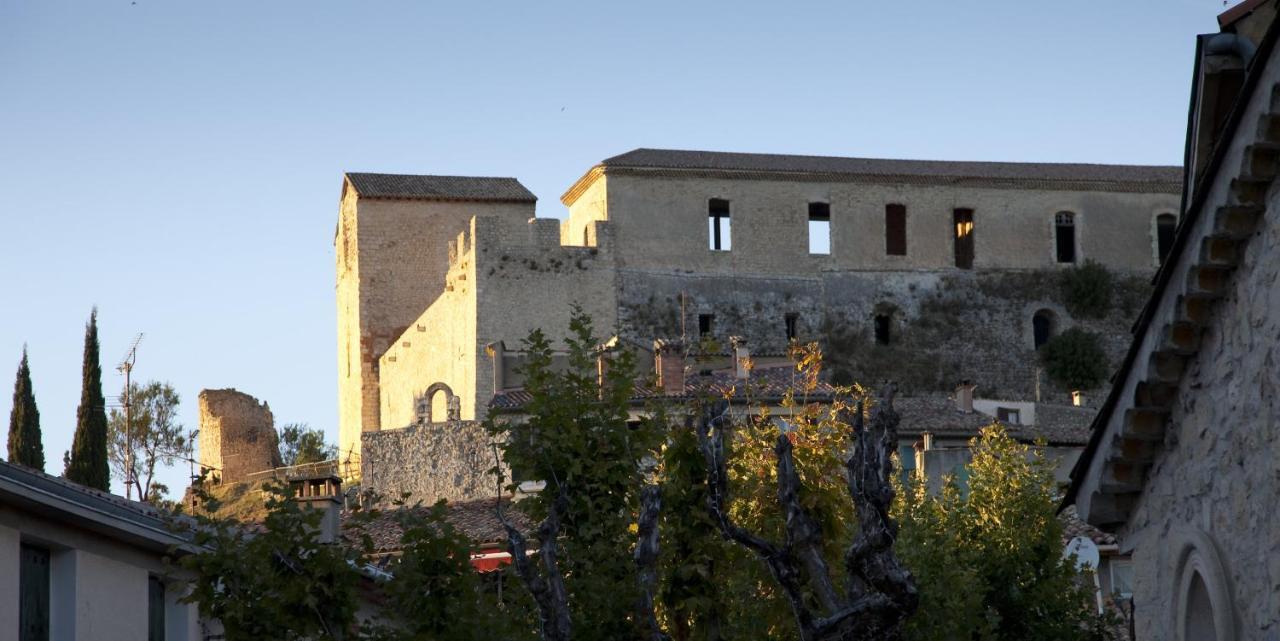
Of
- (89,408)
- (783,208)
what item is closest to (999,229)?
(783,208)

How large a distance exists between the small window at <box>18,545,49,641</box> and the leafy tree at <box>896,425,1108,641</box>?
9380mm

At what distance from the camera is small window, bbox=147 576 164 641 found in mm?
19141

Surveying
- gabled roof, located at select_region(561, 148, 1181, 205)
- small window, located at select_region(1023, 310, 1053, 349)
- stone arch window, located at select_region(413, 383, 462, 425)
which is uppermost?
gabled roof, located at select_region(561, 148, 1181, 205)

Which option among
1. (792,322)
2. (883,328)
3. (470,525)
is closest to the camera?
(470,525)

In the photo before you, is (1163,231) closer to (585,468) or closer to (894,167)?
(894,167)

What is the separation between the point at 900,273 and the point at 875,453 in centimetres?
4578

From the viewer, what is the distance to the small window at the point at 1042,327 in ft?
188

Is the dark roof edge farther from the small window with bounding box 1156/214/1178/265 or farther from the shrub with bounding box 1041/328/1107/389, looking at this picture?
the small window with bounding box 1156/214/1178/265

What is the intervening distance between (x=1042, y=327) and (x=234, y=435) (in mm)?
22379

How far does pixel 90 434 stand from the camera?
46000 millimetres

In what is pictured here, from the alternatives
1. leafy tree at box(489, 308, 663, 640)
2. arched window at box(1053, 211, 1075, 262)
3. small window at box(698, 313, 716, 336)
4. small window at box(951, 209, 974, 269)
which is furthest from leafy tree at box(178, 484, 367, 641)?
arched window at box(1053, 211, 1075, 262)

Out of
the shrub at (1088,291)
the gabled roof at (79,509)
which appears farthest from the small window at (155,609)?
the shrub at (1088,291)

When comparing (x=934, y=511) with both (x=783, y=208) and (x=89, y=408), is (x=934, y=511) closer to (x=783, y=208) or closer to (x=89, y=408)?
(x=89, y=408)

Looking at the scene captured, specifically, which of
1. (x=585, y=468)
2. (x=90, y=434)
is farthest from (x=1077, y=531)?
(x=90, y=434)
